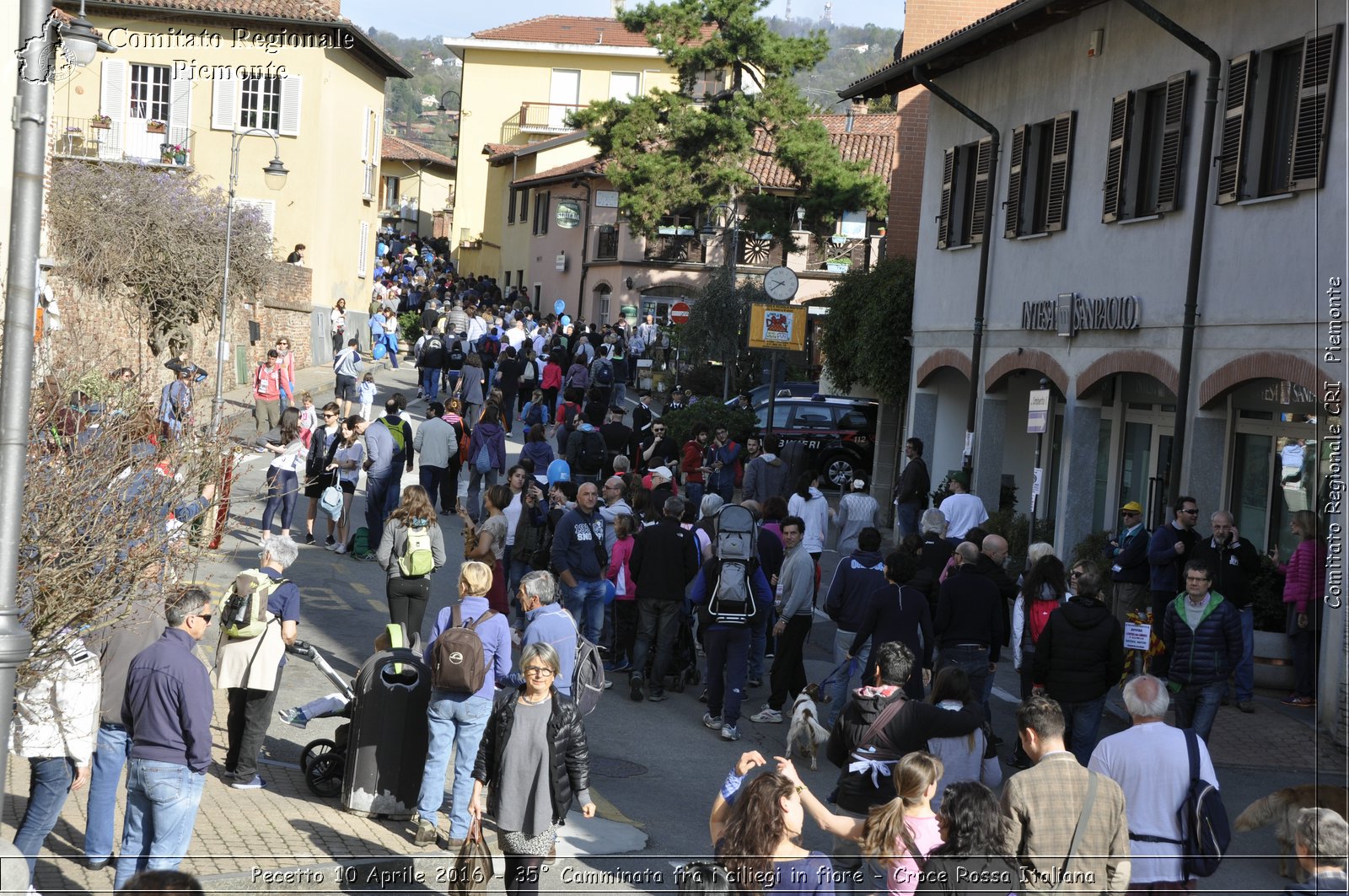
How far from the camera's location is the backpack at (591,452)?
20078 mm

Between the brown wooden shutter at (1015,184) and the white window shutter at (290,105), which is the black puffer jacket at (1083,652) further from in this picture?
the white window shutter at (290,105)

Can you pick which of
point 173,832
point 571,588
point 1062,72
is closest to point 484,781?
point 173,832

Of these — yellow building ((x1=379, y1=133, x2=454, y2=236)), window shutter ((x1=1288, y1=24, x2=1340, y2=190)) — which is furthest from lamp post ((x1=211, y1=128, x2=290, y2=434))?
yellow building ((x1=379, y1=133, x2=454, y2=236))

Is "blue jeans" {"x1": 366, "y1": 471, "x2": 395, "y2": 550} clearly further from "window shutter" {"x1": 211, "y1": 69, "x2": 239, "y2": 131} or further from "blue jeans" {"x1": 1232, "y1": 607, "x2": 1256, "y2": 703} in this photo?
"window shutter" {"x1": 211, "y1": 69, "x2": 239, "y2": 131}

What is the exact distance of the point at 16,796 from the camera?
900cm

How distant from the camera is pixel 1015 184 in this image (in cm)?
2073

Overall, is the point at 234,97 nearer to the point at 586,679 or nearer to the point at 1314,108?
the point at 1314,108

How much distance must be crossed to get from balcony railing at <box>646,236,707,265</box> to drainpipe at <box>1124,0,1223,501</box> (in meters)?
39.0

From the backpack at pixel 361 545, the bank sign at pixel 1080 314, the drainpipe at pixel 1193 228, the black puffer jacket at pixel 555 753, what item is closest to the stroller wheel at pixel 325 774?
the black puffer jacket at pixel 555 753

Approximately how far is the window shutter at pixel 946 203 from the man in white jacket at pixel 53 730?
710 inches

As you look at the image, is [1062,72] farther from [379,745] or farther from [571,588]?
[379,745]

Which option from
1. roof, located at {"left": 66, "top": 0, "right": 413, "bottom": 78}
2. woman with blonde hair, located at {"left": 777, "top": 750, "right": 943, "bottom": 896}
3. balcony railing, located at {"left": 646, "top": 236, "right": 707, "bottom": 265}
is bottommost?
woman with blonde hair, located at {"left": 777, "top": 750, "right": 943, "bottom": 896}

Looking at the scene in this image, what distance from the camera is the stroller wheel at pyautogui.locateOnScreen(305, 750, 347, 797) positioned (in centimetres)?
965

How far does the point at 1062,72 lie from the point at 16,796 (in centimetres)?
1575
